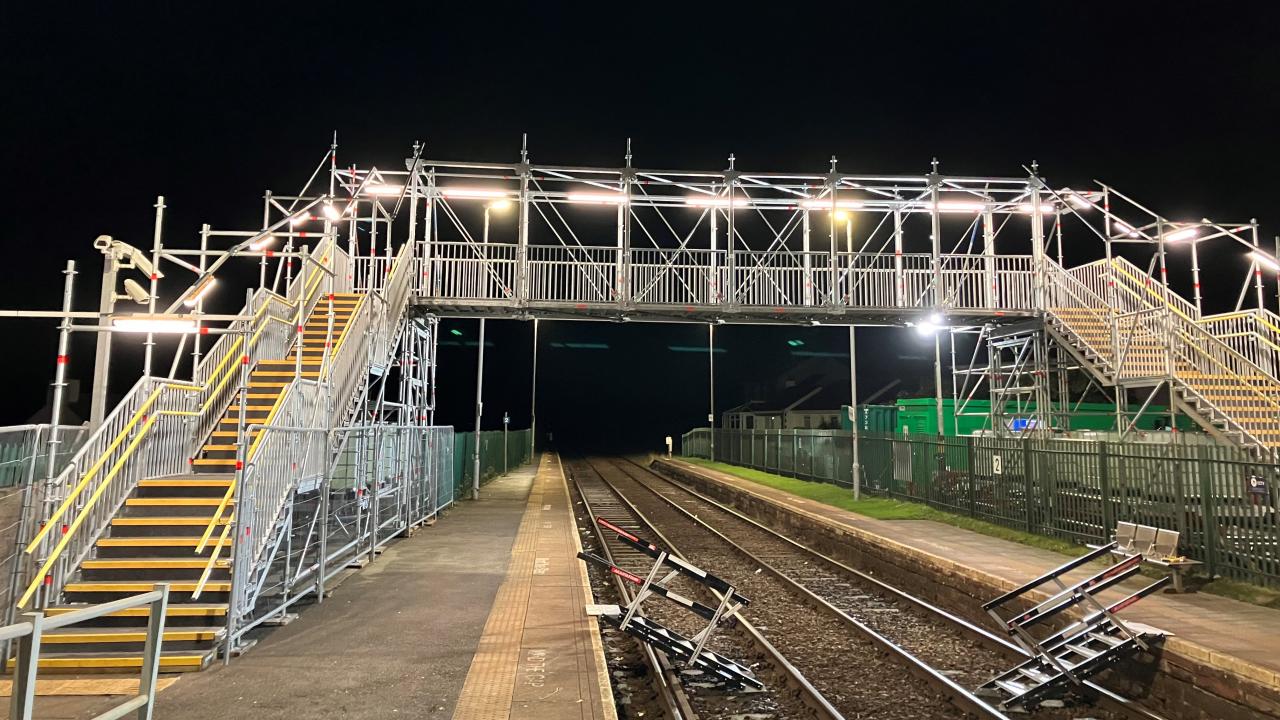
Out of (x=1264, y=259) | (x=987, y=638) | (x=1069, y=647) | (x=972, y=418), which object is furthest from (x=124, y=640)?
(x=972, y=418)

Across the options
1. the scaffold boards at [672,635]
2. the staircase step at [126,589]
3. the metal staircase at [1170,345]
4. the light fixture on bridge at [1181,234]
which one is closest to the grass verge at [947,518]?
the metal staircase at [1170,345]

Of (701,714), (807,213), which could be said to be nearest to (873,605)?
(701,714)

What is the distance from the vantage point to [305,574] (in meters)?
8.54

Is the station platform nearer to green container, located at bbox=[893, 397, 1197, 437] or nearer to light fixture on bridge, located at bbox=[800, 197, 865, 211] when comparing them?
light fixture on bridge, located at bbox=[800, 197, 865, 211]

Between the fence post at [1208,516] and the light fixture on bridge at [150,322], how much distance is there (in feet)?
39.8

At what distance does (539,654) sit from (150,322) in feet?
17.2

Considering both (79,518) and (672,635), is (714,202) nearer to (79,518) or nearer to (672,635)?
(672,635)

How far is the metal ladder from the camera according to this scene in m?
6.34

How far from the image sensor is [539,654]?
6629 mm

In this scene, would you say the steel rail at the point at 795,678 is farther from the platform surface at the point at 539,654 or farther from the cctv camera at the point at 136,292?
the cctv camera at the point at 136,292

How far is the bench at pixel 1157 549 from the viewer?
8172mm

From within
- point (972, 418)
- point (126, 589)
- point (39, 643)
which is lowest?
point (126, 589)

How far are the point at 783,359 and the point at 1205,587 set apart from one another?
334 ft

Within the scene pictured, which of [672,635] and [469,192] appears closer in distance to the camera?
[672,635]
